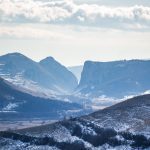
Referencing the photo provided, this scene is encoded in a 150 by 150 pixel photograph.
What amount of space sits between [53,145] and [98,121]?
3019cm

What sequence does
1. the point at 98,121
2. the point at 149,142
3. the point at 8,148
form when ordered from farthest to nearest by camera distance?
the point at 98,121 < the point at 8,148 < the point at 149,142

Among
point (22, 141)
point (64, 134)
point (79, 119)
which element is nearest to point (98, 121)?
point (79, 119)

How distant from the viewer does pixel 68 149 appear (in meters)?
162

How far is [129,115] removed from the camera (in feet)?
654

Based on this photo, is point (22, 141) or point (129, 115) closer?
point (22, 141)

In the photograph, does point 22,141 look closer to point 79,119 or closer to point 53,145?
point 53,145

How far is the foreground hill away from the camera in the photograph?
161875 mm

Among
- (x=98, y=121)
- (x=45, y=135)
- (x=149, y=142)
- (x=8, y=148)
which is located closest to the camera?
(x=149, y=142)

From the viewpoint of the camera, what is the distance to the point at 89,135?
566 ft

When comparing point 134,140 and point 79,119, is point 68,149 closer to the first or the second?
point 134,140

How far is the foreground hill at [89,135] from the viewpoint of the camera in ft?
531

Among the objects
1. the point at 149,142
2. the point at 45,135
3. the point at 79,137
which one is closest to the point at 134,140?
the point at 149,142

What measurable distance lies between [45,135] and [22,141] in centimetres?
876

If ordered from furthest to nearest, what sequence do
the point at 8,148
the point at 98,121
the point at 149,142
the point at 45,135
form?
the point at 98,121
the point at 45,135
the point at 8,148
the point at 149,142
